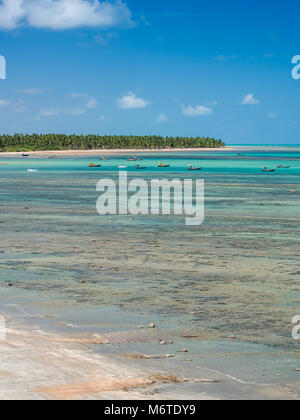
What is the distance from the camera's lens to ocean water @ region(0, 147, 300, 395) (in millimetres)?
10789

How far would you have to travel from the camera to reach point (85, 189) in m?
49.1

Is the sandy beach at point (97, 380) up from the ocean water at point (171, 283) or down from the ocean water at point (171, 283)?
down

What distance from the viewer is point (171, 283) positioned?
15711 mm

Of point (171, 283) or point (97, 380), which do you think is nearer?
point (97, 380)

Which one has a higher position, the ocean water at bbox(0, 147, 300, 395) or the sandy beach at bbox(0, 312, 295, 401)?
the ocean water at bbox(0, 147, 300, 395)

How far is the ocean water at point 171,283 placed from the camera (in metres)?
10.8

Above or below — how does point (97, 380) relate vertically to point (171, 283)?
below

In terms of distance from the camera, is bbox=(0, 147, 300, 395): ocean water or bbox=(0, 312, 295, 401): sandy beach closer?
bbox=(0, 312, 295, 401): sandy beach

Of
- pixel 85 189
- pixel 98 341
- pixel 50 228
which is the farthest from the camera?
pixel 85 189

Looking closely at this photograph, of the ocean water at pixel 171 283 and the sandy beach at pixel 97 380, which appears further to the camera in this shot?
the ocean water at pixel 171 283
